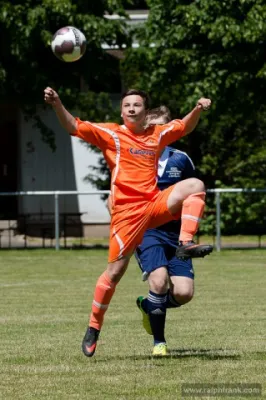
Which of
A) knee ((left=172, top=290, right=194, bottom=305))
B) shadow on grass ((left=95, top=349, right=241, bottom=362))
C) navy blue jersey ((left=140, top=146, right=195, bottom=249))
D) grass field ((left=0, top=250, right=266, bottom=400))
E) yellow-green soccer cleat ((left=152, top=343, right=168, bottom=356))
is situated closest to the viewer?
grass field ((left=0, top=250, right=266, bottom=400))

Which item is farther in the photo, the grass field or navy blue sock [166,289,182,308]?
navy blue sock [166,289,182,308]

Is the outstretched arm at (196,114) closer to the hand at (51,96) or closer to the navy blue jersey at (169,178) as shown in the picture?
the navy blue jersey at (169,178)

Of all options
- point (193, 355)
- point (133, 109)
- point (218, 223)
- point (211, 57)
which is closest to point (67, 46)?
point (133, 109)

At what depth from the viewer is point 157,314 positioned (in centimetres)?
945

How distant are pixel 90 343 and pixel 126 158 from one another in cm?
143

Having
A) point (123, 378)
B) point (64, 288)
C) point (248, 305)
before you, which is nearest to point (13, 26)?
point (64, 288)

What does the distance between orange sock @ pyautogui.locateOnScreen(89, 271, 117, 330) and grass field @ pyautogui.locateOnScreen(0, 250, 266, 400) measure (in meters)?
0.29

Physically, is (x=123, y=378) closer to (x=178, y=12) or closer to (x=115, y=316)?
(x=115, y=316)

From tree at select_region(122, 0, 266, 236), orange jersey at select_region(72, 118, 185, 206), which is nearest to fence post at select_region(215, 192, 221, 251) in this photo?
tree at select_region(122, 0, 266, 236)

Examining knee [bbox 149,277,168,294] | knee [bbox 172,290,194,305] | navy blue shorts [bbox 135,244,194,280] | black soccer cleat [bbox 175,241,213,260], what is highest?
black soccer cleat [bbox 175,241,213,260]

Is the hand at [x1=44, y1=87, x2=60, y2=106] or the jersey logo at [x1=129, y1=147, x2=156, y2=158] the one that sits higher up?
the hand at [x1=44, y1=87, x2=60, y2=106]

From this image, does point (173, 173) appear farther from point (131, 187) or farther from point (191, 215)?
point (191, 215)

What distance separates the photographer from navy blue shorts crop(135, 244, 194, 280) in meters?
9.45

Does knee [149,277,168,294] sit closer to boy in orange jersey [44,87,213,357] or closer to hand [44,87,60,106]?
boy in orange jersey [44,87,213,357]
